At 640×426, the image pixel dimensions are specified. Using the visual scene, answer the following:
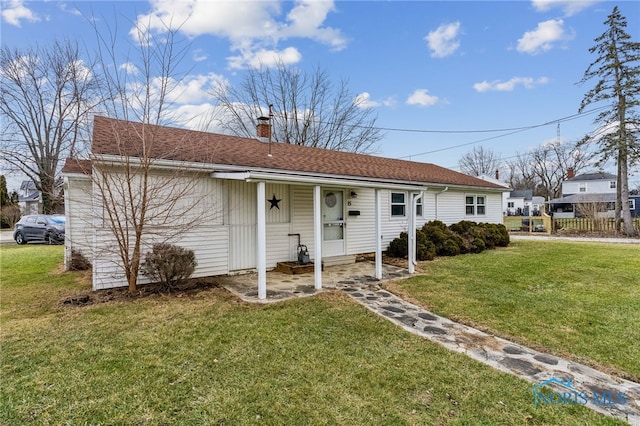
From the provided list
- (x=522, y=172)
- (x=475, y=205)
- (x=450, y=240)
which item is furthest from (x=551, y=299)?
(x=522, y=172)

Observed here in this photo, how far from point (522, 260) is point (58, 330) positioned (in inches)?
451

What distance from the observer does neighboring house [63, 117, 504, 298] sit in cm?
628

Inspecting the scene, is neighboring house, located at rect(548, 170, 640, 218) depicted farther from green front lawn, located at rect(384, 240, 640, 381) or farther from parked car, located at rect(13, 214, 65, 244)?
parked car, located at rect(13, 214, 65, 244)

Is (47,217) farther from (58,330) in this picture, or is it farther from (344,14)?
(344,14)

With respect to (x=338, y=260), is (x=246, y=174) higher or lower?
higher

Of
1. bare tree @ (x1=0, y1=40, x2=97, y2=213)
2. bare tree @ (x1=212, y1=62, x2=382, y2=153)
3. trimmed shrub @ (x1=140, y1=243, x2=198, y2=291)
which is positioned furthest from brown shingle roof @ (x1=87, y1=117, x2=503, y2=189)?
bare tree @ (x1=0, y1=40, x2=97, y2=213)

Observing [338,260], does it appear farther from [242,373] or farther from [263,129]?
[242,373]

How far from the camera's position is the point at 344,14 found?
12094 mm

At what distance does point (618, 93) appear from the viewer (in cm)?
1645

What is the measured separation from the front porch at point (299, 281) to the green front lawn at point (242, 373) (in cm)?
87

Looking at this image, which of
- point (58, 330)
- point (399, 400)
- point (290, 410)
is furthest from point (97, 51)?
point (399, 400)

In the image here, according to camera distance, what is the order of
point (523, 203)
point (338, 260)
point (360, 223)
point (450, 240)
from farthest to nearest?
point (523, 203)
point (450, 240)
point (360, 223)
point (338, 260)

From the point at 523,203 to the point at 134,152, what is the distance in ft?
178

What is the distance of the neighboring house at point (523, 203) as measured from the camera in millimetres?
45844
